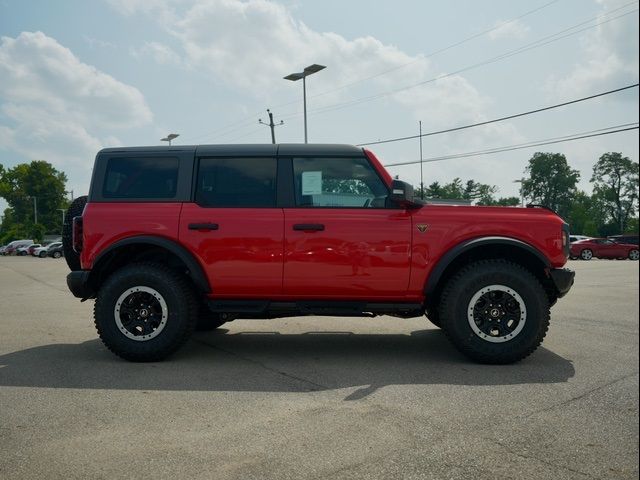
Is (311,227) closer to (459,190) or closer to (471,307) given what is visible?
(471,307)

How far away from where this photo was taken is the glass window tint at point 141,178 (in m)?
5.43

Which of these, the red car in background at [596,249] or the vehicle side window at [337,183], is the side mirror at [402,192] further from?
the red car in background at [596,249]

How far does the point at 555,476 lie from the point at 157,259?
418 centimetres

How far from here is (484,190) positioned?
111m

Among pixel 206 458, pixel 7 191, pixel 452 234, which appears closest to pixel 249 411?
pixel 206 458

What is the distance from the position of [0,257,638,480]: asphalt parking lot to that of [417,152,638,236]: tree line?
27 cm

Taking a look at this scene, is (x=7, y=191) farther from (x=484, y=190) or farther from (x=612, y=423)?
(x=612, y=423)

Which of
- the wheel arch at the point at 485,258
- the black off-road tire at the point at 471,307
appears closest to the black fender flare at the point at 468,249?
the wheel arch at the point at 485,258

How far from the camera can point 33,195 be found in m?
89.1

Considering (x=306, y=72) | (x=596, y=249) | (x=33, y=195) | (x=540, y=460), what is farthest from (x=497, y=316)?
(x=33, y=195)

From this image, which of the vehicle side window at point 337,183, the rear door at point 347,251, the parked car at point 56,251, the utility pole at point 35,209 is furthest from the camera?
the utility pole at point 35,209

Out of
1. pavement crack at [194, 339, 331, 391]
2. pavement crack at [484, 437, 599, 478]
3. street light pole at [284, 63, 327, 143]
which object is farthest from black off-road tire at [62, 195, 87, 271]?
street light pole at [284, 63, 327, 143]

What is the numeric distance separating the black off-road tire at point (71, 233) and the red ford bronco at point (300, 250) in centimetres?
42

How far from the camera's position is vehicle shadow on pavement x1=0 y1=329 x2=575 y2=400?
439 centimetres
